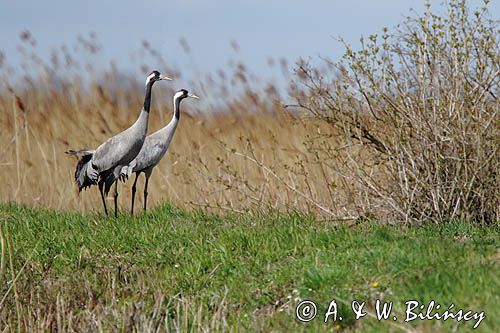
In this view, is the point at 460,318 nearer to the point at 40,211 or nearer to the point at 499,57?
the point at 499,57

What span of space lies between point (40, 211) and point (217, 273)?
3.94 meters

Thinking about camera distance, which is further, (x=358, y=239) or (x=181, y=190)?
(x=181, y=190)

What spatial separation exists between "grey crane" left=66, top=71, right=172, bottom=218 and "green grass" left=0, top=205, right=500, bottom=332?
140 cm

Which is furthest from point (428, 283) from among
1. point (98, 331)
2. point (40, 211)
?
point (40, 211)

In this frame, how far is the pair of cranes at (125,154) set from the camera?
10.9 metres

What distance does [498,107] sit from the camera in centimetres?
927

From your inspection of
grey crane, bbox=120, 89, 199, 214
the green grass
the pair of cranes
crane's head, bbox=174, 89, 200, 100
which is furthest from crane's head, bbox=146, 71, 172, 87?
the green grass

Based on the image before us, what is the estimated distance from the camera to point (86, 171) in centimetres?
1149

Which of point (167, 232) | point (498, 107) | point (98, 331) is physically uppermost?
point (498, 107)

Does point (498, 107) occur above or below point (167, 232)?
above

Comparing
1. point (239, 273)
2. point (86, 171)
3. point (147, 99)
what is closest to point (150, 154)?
point (86, 171)

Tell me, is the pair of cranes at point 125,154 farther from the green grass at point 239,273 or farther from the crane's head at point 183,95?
the green grass at point 239,273

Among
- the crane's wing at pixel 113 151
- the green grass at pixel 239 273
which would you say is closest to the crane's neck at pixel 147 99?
the crane's wing at pixel 113 151

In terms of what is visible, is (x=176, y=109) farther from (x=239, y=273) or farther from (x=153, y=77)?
(x=239, y=273)
